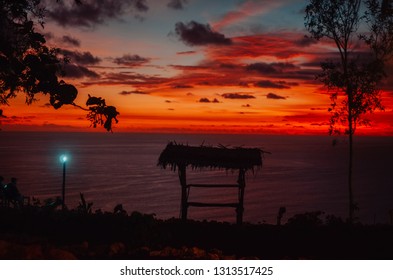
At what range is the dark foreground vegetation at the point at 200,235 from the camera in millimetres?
13477

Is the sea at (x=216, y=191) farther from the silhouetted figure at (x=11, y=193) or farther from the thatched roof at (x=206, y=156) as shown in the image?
the thatched roof at (x=206, y=156)

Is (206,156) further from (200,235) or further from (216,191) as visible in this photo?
(216,191)

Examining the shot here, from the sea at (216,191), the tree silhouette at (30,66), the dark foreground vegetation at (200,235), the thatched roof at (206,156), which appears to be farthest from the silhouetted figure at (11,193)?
the sea at (216,191)

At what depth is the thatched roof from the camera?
60.4 feet

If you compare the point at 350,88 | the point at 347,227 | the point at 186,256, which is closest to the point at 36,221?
the point at 186,256

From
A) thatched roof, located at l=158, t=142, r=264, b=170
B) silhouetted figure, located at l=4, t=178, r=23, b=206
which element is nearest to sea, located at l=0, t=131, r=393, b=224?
silhouetted figure, located at l=4, t=178, r=23, b=206

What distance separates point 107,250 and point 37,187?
282 ft

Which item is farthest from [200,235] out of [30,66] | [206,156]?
[30,66]

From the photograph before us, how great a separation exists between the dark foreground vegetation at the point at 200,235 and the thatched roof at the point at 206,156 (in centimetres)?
266

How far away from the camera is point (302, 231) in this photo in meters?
16.0

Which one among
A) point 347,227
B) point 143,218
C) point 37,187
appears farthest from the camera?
point 37,187

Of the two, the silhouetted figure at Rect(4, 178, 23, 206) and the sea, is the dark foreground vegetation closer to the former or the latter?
the silhouetted figure at Rect(4, 178, 23, 206)

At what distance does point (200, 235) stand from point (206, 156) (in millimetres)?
3960
